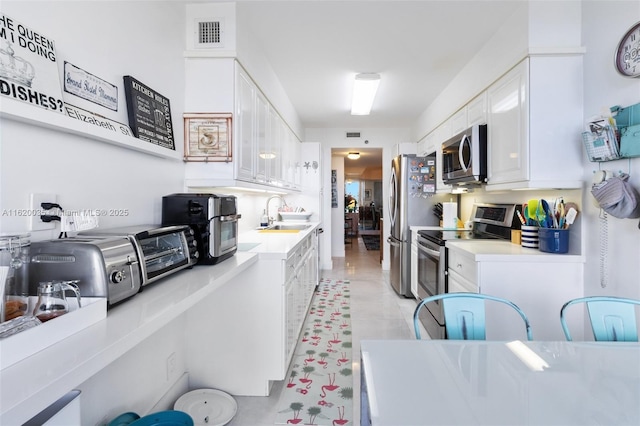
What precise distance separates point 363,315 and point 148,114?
2730mm

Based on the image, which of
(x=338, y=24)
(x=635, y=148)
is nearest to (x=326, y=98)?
(x=338, y=24)

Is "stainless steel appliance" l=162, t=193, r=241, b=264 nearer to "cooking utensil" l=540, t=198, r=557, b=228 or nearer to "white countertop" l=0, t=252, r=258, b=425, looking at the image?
"white countertop" l=0, t=252, r=258, b=425

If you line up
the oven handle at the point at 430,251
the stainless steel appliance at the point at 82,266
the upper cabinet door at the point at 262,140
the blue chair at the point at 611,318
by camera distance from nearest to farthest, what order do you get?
the stainless steel appliance at the point at 82,266 < the blue chair at the point at 611,318 < the upper cabinet door at the point at 262,140 < the oven handle at the point at 430,251

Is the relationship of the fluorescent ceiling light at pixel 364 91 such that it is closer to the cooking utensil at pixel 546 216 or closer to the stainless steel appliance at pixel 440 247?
the stainless steel appliance at pixel 440 247

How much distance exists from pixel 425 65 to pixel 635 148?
194 cm

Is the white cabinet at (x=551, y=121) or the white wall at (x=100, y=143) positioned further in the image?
the white cabinet at (x=551, y=121)

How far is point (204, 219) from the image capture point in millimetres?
1636

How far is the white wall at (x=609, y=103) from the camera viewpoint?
167 centimetres

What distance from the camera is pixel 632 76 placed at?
1633 mm

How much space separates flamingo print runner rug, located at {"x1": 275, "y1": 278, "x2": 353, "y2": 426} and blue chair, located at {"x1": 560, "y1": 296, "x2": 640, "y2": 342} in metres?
1.28

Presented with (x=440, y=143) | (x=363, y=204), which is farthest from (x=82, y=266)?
(x=363, y=204)

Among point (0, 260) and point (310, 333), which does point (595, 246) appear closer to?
point (310, 333)

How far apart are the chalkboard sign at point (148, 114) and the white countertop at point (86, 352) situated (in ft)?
2.77

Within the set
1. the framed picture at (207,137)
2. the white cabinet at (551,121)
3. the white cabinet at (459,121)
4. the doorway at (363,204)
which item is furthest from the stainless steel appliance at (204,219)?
the doorway at (363,204)
